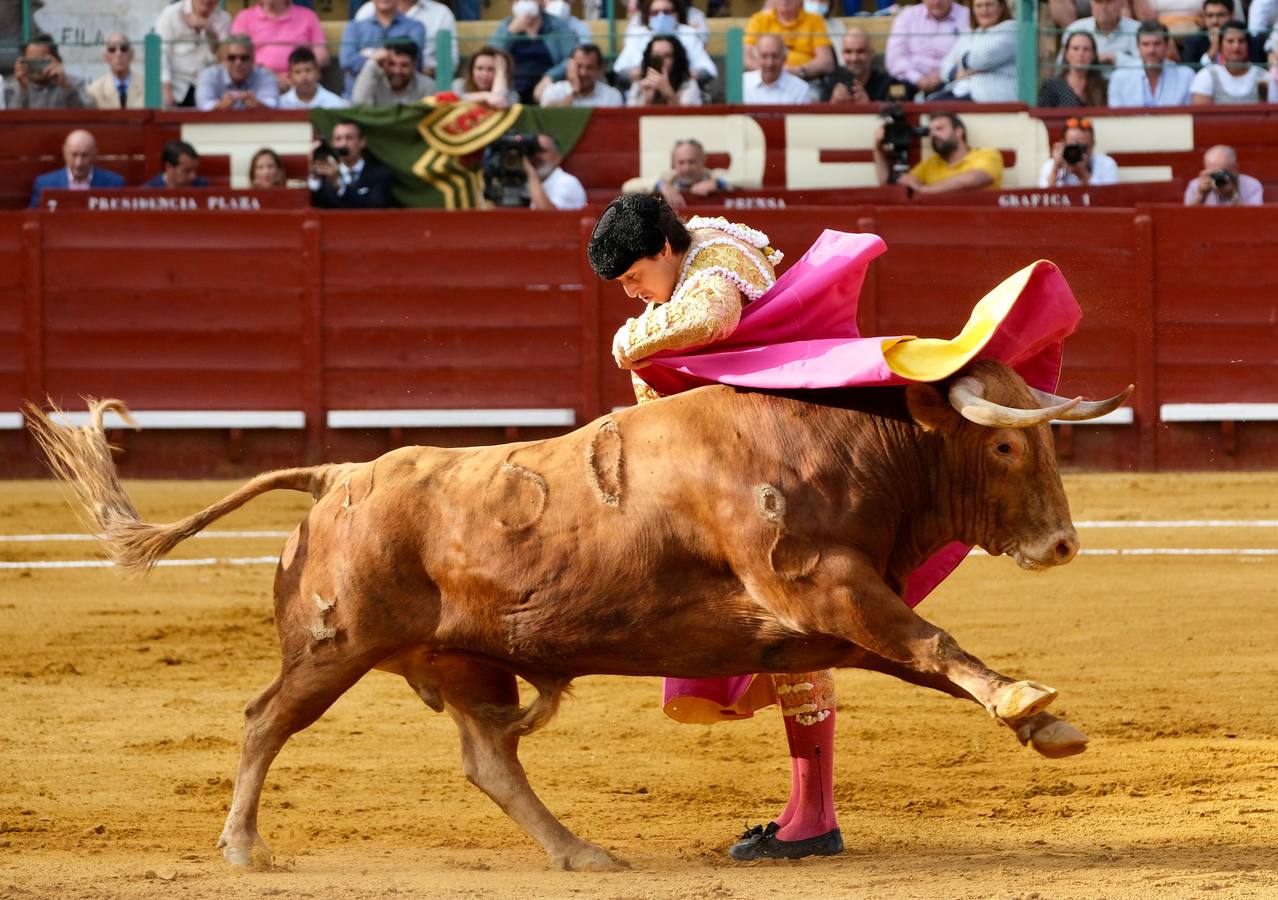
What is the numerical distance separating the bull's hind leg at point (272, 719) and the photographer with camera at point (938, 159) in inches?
268

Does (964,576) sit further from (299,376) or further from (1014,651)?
(299,376)

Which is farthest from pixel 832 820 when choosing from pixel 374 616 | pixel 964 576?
pixel 964 576

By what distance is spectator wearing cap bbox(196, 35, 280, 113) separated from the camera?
32.9 feet

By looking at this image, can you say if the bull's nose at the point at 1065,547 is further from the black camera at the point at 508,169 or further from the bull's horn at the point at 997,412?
the black camera at the point at 508,169

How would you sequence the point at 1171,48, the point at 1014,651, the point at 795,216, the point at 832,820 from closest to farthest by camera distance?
1. the point at 832,820
2. the point at 1014,651
3. the point at 795,216
4. the point at 1171,48

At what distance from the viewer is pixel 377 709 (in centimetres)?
503

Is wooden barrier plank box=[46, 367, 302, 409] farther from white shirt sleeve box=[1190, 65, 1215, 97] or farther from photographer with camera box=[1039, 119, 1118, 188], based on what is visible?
white shirt sleeve box=[1190, 65, 1215, 97]

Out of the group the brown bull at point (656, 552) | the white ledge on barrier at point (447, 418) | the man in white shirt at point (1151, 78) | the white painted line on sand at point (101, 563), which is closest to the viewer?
the brown bull at point (656, 552)

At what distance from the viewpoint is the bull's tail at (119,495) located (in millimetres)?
3621

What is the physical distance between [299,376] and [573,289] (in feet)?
4.94

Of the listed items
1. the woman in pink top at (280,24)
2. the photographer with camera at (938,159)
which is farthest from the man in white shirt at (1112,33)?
the woman in pink top at (280,24)

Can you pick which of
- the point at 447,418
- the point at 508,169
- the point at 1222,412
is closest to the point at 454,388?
the point at 447,418

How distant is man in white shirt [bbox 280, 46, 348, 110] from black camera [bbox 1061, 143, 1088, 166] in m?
3.76

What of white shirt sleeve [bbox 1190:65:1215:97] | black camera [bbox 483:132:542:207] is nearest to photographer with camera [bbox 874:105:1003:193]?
white shirt sleeve [bbox 1190:65:1215:97]
